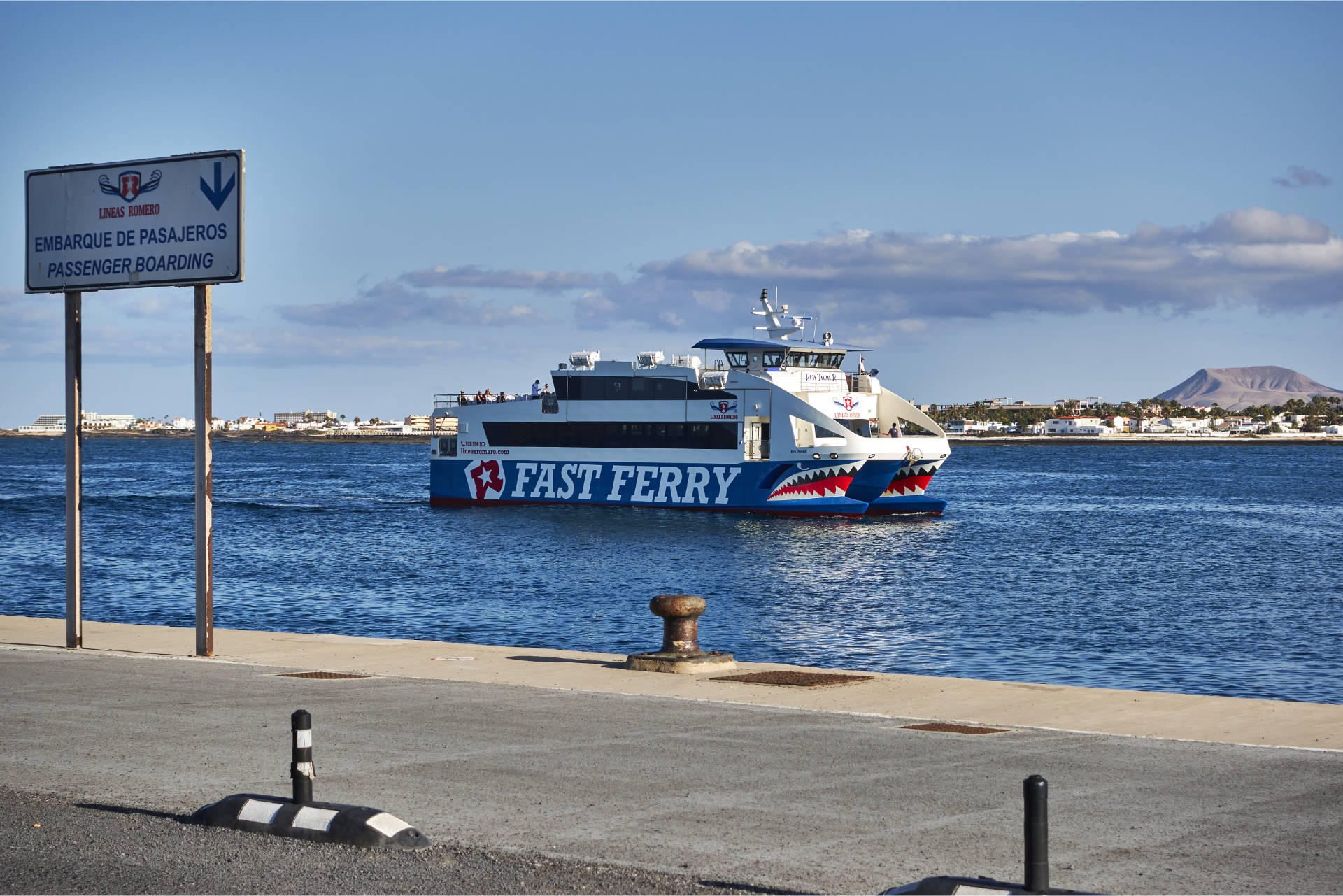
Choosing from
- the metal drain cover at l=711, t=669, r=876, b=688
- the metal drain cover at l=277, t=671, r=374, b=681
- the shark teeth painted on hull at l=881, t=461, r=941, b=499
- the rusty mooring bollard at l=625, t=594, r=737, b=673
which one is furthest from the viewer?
the shark teeth painted on hull at l=881, t=461, r=941, b=499

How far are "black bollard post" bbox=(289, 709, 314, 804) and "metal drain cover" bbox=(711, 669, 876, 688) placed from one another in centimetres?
669

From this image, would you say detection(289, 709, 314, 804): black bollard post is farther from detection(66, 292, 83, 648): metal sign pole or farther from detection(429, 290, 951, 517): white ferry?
detection(429, 290, 951, 517): white ferry

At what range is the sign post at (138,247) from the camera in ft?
46.2

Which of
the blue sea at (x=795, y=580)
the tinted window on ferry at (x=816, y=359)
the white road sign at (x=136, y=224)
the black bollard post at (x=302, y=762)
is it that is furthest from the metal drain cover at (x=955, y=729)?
the tinted window on ferry at (x=816, y=359)

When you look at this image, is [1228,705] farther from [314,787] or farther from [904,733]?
[314,787]

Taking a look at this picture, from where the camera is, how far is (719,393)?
163 feet

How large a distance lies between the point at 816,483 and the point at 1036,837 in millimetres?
44429

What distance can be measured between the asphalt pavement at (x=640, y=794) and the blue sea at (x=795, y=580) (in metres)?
10.1

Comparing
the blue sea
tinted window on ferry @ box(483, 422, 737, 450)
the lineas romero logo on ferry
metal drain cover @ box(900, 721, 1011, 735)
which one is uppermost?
the lineas romero logo on ferry

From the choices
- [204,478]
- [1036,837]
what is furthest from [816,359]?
[1036,837]

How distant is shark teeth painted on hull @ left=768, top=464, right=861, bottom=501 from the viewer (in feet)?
162

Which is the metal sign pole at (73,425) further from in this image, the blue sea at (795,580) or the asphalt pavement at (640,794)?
the blue sea at (795,580)

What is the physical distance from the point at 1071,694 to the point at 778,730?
147 inches

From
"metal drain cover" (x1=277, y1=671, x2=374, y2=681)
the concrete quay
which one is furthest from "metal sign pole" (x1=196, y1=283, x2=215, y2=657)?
"metal drain cover" (x1=277, y1=671, x2=374, y2=681)
